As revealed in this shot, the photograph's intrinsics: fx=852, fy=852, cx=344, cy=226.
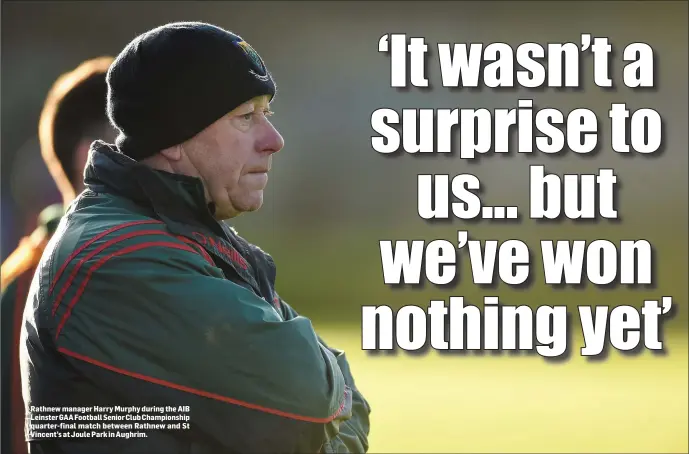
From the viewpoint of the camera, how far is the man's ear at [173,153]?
4.90 feet

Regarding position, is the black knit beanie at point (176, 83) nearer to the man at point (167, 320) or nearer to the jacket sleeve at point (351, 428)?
the man at point (167, 320)

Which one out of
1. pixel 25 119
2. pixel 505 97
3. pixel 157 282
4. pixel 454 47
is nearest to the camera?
pixel 157 282

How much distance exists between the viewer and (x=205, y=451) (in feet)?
4.19

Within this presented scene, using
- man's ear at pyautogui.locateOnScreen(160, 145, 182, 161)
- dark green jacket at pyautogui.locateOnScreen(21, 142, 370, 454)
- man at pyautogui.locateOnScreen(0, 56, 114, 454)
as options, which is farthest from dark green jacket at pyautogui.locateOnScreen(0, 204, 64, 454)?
dark green jacket at pyautogui.locateOnScreen(21, 142, 370, 454)

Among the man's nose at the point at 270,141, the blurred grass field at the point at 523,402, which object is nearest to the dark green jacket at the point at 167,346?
the man's nose at the point at 270,141

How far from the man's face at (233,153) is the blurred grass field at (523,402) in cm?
312

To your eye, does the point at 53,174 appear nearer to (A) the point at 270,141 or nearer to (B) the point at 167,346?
(A) the point at 270,141

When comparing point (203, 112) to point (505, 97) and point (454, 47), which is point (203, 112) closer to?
point (454, 47)

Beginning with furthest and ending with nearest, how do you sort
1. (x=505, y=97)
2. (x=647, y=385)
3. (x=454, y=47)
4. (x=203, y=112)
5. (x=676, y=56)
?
(x=676, y=56) < (x=647, y=385) < (x=505, y=97) < (x=454, y=47) < (x=203, y=112)

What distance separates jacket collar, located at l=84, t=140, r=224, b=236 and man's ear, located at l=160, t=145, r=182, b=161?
9cm

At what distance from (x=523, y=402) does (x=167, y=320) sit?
459 cm

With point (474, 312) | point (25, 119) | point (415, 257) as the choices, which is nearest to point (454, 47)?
point (415, 257)

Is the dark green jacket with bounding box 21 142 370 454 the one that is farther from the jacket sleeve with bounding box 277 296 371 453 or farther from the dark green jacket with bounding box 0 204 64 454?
the dark green jacket with bounding box 0 204 64 454

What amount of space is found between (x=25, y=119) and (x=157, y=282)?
7.33m
